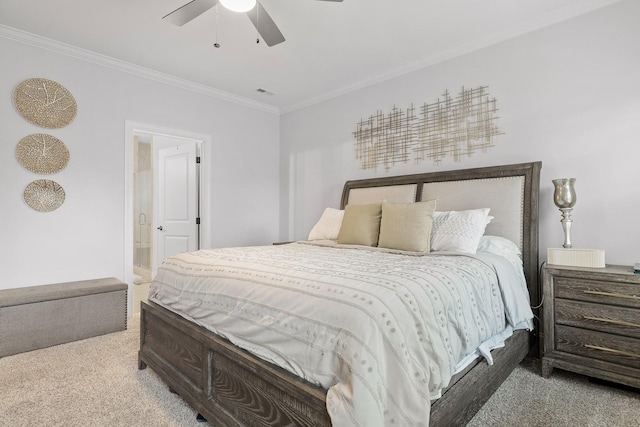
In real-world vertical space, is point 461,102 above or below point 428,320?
above

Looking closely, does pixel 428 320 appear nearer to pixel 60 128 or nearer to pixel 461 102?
pixel 461 102

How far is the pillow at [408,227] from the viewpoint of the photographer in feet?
8.06

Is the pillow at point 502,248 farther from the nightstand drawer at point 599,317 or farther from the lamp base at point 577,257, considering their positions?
the nightstand drawer at point 599,317

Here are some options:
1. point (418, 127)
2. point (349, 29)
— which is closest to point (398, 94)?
point (418, 127)

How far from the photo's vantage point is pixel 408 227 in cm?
252

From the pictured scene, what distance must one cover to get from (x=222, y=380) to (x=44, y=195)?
9.15 ft

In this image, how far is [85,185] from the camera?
10.8 ft

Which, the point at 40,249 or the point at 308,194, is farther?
the point at 308,194

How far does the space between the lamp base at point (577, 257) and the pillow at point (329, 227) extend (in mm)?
1830

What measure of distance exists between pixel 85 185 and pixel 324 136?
2813mm

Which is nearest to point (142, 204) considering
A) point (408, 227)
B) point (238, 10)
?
point (238, 10)

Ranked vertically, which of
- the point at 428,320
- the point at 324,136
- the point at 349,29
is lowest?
the point at 428,320

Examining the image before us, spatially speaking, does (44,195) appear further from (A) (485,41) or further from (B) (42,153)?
(A) (485,41)

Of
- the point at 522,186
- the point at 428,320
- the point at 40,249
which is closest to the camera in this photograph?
the point at 428,320
